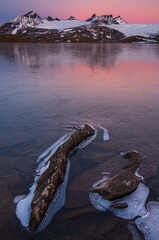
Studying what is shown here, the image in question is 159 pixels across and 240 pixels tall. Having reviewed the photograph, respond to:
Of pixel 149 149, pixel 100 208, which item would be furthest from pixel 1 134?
pixel 149 149

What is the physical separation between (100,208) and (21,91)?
481 inches

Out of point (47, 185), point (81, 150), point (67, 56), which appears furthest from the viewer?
point (67, 56)

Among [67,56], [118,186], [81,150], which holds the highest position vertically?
[67,56]

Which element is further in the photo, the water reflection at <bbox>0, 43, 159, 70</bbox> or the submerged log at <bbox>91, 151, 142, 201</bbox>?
the water reflection at <bbox>0, 43, 159, 70</bbox>

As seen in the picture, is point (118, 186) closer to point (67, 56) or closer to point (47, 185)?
point (47, 185)

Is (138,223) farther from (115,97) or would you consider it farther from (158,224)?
(115,97)

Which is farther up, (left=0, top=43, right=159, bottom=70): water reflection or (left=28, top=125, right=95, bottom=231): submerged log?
(left=0, top=43, right=159, bottom=70): water reflection

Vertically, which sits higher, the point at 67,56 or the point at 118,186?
the point at 67,56

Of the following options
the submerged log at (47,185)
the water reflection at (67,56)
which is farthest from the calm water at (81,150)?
the water reflection at (67,56)

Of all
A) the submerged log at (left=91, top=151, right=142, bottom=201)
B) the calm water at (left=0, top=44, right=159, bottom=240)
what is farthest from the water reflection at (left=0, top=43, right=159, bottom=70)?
the submerged log at (left=91, top=151, right=142, bottom=201)

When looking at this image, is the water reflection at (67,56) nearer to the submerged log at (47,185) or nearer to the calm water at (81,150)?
the calm water at (81,150)

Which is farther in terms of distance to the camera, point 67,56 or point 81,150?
point 67,56

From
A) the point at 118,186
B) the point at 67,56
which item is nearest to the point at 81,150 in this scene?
the point at 118,186

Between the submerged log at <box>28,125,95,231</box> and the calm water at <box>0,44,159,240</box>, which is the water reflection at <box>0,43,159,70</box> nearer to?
the calm water at <box>0,44,159,240</box>
